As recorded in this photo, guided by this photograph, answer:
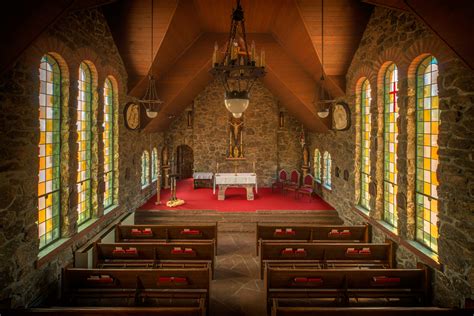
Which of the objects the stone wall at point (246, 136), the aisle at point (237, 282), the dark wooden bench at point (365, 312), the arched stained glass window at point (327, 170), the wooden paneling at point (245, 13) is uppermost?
the wooden paneling at point (245, 13)

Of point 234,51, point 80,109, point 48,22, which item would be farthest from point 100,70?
point 234,51

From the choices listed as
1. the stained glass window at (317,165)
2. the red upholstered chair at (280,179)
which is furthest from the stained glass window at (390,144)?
the red upholstered chair at (280,179)

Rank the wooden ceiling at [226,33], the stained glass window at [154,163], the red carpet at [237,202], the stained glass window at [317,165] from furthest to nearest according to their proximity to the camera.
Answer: the stained glass window at [317,165] < the stained glass window at [154,163] < the red carpet at [237,202] < the wooden ceiling at [226,33]

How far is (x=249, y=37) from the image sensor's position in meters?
10.7

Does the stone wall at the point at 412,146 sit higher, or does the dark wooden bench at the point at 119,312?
the stone wall at the point at 412,146

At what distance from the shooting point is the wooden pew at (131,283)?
4.78m

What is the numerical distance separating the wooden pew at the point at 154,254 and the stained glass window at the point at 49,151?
958 millimetres

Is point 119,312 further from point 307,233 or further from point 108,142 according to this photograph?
point 108,142

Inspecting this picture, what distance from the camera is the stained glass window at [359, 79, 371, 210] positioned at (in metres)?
8.07

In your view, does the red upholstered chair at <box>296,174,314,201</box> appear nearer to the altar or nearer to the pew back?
the altar

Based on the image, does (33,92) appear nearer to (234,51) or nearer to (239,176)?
(234,51)

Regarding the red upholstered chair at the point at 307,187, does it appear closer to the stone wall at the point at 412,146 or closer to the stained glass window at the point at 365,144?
the stone wall at the point at 412,146

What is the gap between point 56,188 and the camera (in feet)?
19.7

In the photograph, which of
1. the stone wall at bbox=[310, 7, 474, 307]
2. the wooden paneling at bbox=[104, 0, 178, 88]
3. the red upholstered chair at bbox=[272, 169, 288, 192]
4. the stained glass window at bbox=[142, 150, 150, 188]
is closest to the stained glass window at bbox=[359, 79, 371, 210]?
the stone wall at bbox=[310, 7, 474, 307]
